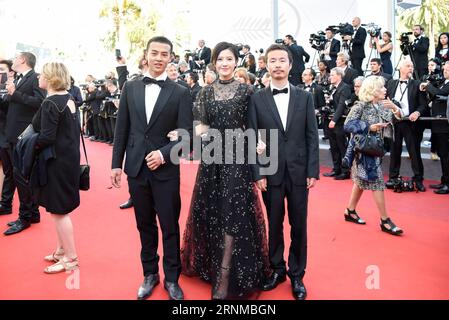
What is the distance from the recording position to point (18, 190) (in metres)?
4.35

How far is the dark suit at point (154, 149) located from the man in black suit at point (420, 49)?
6.50 meters

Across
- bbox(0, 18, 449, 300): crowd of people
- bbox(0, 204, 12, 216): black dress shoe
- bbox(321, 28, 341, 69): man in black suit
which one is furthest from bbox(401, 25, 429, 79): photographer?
bbox(0, 204, 12, 216): black dress shoe

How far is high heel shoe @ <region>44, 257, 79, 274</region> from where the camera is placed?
3.23 meters

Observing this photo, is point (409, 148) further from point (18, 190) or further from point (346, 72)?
point (18, 190)

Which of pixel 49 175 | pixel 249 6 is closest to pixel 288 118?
pixel 49 175

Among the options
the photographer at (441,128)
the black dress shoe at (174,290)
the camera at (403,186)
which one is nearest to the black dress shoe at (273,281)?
the black dress shoe at (174,290)

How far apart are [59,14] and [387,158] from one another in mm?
22010

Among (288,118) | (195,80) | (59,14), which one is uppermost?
(59,14)

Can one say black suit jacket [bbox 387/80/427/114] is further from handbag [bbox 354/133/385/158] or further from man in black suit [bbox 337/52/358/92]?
handbag [bbox 354/133/385/158]

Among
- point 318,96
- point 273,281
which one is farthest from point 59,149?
point 318,96

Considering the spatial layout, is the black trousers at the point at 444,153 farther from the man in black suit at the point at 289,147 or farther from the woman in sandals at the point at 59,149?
the woman in sandals at the point at 59,149

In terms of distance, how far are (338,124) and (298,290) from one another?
14.6ft
